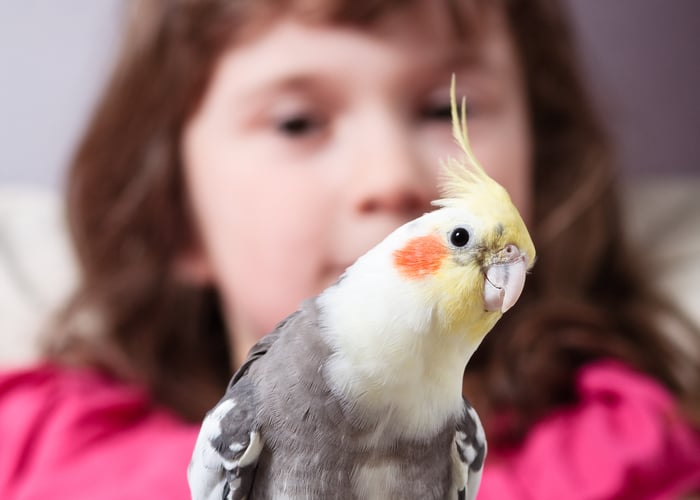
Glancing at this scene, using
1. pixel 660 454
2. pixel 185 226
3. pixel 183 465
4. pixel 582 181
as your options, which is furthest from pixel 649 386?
pixel 185 226

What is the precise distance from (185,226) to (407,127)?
1.20 ft

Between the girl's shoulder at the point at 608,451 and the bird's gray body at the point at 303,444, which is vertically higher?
the bird's gray body at the point at 303,444

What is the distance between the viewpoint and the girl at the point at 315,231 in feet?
2.09

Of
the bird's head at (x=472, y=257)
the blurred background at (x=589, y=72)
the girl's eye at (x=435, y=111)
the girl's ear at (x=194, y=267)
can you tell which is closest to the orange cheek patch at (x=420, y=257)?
the bird's head at (x=472, y=257)

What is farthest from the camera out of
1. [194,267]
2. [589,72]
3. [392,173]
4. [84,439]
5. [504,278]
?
[589,72]

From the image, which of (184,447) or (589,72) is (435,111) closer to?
(184,447)

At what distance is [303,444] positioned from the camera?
1.06 ft

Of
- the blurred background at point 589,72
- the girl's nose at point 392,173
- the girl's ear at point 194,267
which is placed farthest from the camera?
the blurred background at point 589,72

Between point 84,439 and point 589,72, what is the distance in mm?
888

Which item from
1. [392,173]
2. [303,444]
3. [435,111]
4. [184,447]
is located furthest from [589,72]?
[303,444]

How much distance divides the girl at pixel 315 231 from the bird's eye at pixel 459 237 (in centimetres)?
28

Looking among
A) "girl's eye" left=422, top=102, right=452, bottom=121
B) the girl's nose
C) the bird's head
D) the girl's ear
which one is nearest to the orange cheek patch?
Answer: the bird's head

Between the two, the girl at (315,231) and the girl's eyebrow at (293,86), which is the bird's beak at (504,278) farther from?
the girl's eyebrow at (293,86)

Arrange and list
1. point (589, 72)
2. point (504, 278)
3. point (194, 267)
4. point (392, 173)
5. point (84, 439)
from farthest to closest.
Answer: point (589, 72), point (194, 267), point (84, 439), point (392, 173), point (504, 278)
